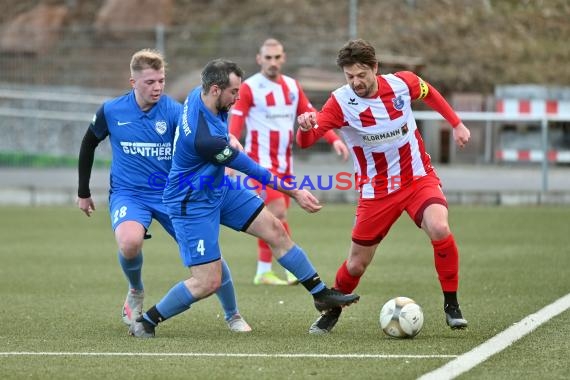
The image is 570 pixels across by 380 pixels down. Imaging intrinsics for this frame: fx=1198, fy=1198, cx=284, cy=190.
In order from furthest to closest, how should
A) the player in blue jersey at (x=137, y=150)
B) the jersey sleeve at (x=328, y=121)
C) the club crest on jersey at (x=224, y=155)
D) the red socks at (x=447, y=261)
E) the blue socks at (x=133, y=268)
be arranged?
the blue socks at (x=133, y=268) < the player in blue jersey at (x=137, y=150) < the jersey sleeve at (x=328, y=121) < the red socks at (x=447, y=261) < the club crest on jersey at (x=224, y=155)

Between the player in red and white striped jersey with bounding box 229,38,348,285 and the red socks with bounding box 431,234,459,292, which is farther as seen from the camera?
the player in red and white striped jersey with bounding box 229,38,348,285

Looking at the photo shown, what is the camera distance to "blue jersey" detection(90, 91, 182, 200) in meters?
8.62

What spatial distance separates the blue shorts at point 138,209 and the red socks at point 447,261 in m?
1.91

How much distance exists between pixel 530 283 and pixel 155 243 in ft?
19.1

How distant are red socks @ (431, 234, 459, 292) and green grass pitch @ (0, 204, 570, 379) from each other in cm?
35

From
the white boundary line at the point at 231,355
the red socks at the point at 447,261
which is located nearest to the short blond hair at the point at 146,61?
the white boundary line at the point at 231,355

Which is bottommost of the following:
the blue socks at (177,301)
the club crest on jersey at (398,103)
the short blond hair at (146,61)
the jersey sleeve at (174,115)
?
the blue socks at (177,301)

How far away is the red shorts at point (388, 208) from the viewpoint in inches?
323

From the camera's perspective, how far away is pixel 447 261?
803 cm

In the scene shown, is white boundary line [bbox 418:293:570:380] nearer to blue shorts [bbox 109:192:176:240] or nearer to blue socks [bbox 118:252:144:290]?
blue shorts [bbox 109:192:176:240]

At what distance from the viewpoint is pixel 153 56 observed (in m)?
8.43

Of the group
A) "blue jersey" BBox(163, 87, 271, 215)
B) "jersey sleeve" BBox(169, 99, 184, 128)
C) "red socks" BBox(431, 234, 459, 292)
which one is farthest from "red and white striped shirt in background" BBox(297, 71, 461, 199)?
"jersey sleeve" BBox(169, 99, 184, 128)

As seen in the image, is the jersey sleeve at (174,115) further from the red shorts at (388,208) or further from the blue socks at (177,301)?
the red shorts at (388,208)

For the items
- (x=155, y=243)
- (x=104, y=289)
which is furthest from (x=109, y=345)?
(x=155, y=243)
